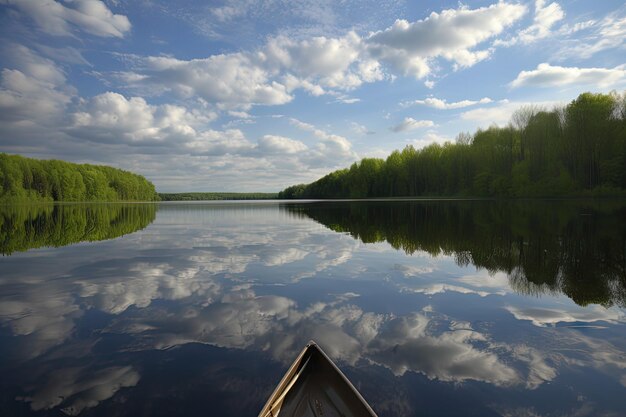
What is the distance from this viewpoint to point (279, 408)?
4562mm

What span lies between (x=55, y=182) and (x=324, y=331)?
138 meters

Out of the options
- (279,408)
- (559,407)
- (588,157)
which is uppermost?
(588,157)

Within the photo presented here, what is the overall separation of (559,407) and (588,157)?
272ft

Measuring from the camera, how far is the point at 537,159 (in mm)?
81188

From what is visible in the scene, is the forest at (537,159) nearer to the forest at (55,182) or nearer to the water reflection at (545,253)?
the water reflection at (545,253)

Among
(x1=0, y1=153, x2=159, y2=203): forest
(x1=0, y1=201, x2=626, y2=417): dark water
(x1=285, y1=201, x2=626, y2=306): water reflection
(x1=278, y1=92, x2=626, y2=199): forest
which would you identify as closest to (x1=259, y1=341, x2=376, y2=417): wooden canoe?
(x1=0, y1=201, x2=626, y2=417): dark water

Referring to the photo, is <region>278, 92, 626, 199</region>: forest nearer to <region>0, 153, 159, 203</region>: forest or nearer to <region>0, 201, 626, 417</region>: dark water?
<region>0, 201, 626, 417</region>: dark water

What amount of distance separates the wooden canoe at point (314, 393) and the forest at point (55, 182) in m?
122

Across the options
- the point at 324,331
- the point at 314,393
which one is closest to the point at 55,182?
the point at 324,331

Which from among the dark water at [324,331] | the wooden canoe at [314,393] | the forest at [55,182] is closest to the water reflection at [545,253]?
the dark water at [324,331]

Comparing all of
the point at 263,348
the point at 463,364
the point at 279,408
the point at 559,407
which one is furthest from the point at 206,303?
the point at 559,407

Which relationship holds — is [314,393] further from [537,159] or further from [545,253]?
[537,159]

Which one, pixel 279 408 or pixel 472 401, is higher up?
pixel 279 408

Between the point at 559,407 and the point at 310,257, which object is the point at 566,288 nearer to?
the point at 559,407
